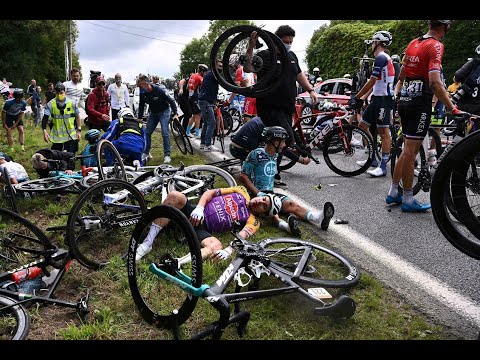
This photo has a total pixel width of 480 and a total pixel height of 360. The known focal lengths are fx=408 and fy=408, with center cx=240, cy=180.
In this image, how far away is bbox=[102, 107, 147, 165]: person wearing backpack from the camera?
22.1 ft

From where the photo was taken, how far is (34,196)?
5883 mm

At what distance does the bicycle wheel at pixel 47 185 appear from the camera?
5.59 m

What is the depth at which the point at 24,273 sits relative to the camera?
10.6ft

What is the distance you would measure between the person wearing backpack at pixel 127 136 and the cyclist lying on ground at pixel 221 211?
2.72 meters

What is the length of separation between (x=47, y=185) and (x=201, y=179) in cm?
226

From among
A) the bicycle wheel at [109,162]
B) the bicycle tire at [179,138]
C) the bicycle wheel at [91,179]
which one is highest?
the bicycle wheel at [109,162]

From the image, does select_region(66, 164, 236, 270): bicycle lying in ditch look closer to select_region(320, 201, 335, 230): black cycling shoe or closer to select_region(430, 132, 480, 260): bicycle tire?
select_region(320, 201, 335, 230): black cycling shoe

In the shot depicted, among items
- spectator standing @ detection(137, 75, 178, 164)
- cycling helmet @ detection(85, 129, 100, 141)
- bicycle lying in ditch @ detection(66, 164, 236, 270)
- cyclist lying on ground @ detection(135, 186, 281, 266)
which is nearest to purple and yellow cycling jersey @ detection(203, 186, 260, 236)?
cyclist lying on ground @ detection(135, 186, 281, 266)

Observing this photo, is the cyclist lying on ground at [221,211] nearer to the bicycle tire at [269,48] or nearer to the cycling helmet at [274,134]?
the cycling helmet at [274,134]

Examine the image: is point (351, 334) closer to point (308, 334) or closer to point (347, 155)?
point (308, 334)

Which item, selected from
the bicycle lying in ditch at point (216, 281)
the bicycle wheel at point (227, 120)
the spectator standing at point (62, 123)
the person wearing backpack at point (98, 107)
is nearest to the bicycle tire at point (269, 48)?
the bicycle lying in ditch at point (216, 281)

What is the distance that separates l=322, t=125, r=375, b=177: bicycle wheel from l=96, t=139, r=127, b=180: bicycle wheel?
11.5 ft
